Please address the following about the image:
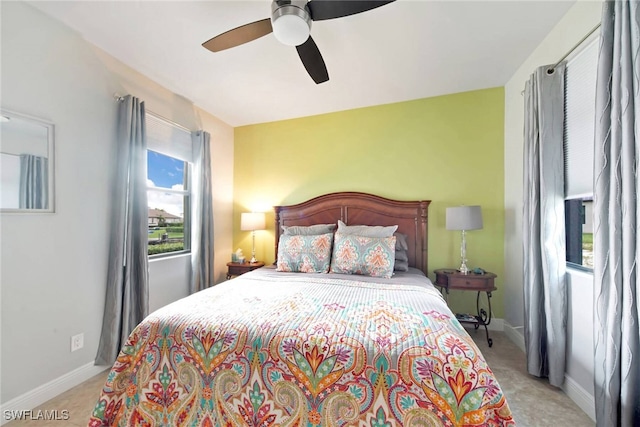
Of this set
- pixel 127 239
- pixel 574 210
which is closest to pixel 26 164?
pixel 127 239

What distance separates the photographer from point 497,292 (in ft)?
9.71

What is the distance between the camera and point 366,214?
10.7ft

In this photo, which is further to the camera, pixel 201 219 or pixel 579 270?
pixel 201 219

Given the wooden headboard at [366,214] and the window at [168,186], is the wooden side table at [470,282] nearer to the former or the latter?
the wooden headboard at [366,214]

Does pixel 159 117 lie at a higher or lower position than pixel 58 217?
higher

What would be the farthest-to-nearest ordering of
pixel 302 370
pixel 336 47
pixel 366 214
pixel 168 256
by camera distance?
pixel 366 214 → pixel 168 256 → pixel 336 47 → pixel 302 370

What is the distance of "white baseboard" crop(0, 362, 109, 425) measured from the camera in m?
1.69

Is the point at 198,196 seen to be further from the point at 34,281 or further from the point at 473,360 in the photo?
the point at 473,360

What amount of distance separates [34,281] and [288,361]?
6.32 ft

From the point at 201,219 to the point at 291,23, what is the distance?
239 cm

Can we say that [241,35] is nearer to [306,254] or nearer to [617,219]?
[306,254]

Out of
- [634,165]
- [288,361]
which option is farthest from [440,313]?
[634,165]

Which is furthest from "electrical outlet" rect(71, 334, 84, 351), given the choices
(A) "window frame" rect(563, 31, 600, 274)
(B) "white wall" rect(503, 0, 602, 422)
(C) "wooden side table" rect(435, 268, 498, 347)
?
(A) "window frame" rect(563, 31, 600, 274)

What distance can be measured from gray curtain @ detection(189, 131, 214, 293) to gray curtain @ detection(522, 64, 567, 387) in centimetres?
324
